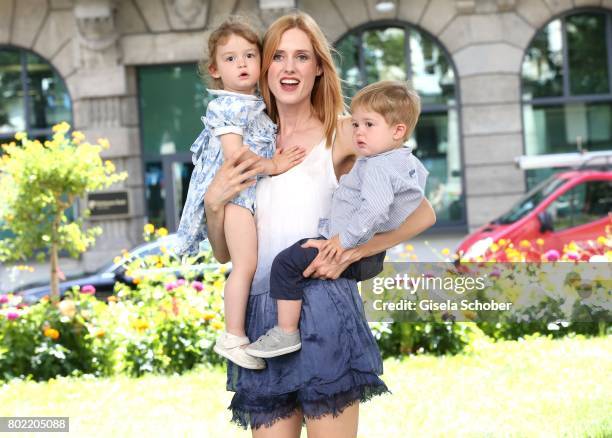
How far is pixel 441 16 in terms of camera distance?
19859 millimetres

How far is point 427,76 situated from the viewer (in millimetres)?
20297

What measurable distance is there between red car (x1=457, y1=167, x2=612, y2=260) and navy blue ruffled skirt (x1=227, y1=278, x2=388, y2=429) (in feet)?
36.0

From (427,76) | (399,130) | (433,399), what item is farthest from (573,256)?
(427,76)

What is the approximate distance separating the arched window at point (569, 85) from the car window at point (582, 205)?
5.29 meters

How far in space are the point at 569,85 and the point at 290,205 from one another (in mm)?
17548

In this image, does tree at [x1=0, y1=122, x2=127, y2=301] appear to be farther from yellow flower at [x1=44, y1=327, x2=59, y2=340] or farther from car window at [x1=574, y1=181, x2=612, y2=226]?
car window at [x1=574, y1=181, x2=612, y2=226]

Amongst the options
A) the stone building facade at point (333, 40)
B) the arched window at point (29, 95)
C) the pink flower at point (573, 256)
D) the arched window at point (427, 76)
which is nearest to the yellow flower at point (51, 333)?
the pink flower at point (573, 256)

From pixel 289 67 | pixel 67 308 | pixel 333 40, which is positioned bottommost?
pixel 67 308

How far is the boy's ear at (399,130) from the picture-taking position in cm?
375

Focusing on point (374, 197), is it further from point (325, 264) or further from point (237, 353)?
point (237, 353)

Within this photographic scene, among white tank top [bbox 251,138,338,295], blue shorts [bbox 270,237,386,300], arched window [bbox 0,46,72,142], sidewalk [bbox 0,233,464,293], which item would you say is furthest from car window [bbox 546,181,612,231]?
blue shorts [bbox 270,237,386,300]

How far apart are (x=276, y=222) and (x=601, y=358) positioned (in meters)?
5.56

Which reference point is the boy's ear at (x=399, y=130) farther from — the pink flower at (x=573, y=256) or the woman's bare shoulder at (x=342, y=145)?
the pink flower at (x=573, y=256)

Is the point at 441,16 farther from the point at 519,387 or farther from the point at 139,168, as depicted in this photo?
the point at 519,387
